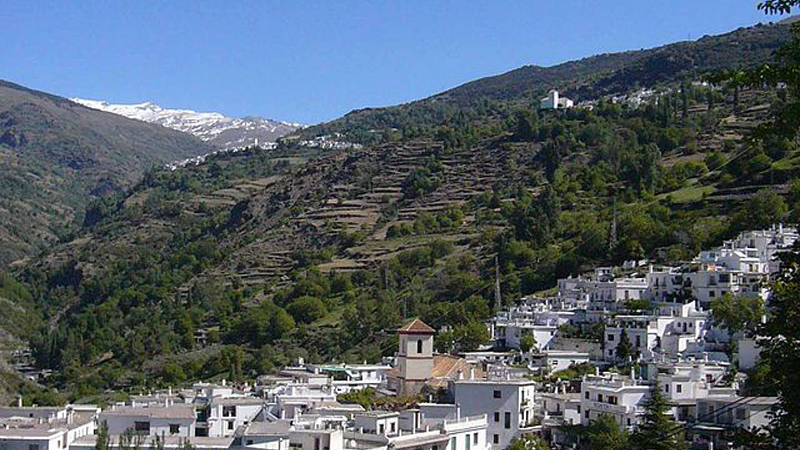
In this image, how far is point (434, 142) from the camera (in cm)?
12838

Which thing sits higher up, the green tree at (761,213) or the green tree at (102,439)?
the green tree at (761,213)

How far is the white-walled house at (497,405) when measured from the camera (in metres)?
37.8

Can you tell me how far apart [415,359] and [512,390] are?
5457mm

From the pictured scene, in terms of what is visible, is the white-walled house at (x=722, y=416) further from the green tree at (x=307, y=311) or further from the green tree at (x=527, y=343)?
the green tree at (x=307, y=311)

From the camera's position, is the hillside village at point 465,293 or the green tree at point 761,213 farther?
the green tree at point 761,213

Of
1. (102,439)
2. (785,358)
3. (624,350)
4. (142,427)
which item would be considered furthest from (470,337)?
(785,358)

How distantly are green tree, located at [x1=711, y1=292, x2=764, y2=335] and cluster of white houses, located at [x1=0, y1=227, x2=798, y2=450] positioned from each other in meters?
0.74

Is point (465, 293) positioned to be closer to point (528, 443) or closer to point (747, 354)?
point (747, 354)

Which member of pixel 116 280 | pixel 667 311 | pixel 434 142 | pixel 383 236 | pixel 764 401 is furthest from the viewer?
pixel 434 142

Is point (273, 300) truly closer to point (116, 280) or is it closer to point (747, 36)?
point (116, 280)

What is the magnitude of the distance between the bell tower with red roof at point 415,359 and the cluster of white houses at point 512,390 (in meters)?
0.05

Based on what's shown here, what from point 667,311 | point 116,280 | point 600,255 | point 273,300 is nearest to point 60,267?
Answer: point 116,280

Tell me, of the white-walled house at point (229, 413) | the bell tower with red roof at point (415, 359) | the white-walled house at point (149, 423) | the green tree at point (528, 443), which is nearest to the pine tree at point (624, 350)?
the bell tower with red roof at point (415, 359)

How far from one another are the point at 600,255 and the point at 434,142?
61.5 m
